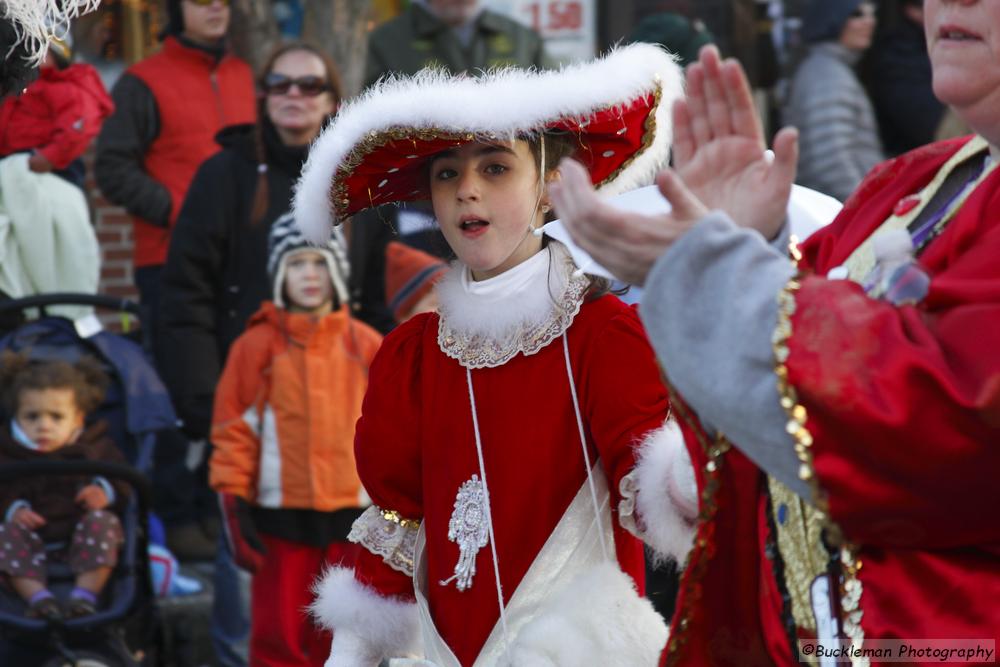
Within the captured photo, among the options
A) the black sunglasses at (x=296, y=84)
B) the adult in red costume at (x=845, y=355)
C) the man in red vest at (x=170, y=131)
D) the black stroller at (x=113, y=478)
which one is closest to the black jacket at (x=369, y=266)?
the black sunglasses at (x=296, y=84)

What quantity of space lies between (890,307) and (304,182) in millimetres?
1696

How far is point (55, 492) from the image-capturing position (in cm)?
504

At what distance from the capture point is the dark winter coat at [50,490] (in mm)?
5004

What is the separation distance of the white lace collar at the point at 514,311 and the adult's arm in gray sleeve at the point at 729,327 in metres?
1.10

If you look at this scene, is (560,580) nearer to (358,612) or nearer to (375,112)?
(358,612)

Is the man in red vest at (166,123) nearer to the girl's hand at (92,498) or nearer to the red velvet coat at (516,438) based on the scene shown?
the girl's hand at (92,498)

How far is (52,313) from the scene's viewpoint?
5629mm

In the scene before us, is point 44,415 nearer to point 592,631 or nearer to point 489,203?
point 489,203

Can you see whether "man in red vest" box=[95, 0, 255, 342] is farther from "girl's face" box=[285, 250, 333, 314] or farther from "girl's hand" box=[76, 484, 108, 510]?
"girl's hand" box=[76, 484, 108, 510]

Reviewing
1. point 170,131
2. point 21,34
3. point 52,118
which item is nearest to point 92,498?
point 52,118

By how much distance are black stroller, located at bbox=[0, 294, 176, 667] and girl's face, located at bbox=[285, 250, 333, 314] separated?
0.58 meters

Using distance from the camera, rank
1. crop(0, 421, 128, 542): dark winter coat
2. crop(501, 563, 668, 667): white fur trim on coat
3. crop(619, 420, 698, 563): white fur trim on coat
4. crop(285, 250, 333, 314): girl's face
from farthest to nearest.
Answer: crop(285, 250, 333, 314): girl's face
crop(0, 421, 128, 542): dark winter coat
crop(501, 563, 668, 667): white fur trim on coat
crop(619, 420, 698, 563): white fur trim on coat

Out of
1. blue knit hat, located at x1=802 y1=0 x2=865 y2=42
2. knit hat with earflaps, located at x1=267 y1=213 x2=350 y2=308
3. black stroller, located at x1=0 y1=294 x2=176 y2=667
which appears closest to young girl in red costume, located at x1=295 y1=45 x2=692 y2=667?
black stroller, located at x1=0 y1=294 x2=176 y2=667

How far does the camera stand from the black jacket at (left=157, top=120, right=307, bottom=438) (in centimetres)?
573
